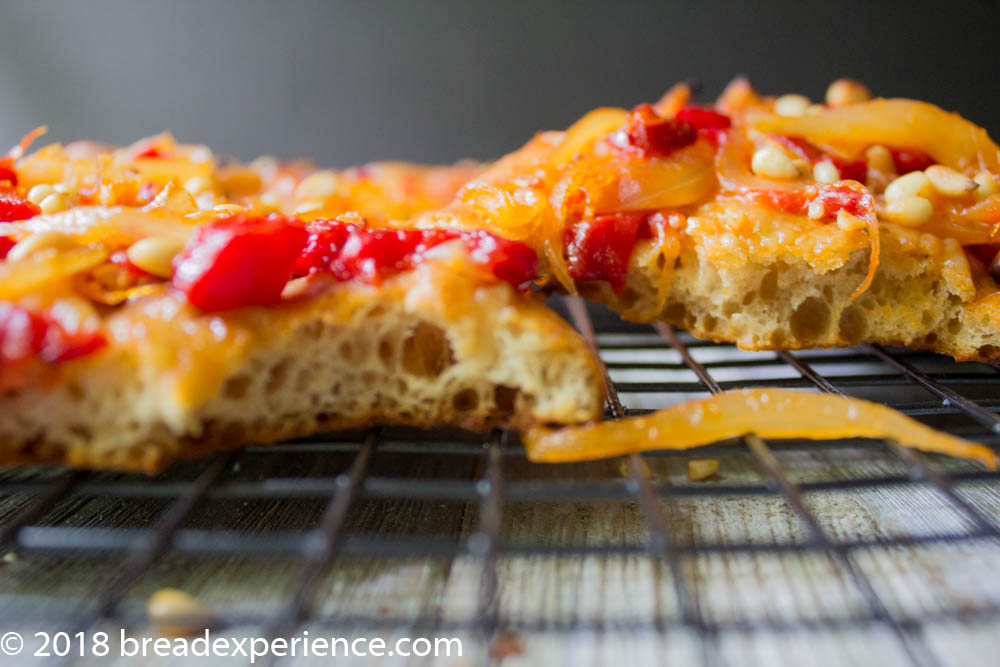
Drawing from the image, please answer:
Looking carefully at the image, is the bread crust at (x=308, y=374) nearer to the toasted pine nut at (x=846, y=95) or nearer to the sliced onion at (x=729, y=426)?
the sliced onion at (x=729, y=426)

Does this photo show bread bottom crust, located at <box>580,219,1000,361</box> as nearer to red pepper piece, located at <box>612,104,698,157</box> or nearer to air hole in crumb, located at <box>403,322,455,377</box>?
red pepper piece, located at <box>612,104,698,157</box>

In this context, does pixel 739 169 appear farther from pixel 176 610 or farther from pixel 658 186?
pixel 176 610

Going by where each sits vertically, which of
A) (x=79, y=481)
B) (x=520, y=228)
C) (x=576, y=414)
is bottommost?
(x=79, y=481)

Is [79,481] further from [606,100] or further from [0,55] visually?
[0,55]

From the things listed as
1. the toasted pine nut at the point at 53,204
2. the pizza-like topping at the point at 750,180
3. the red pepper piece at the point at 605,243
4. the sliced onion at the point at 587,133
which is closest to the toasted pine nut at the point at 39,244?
the toasted pine nut at the point at 53,204

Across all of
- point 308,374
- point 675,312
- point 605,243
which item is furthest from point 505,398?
point 675,312

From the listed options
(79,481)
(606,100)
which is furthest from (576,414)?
(606,100)
